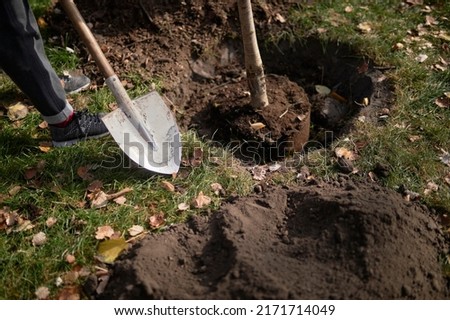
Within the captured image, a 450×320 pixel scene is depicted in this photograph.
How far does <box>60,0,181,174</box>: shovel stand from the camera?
10.00 feet

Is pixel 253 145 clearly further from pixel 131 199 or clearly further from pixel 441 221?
pixel 441 221

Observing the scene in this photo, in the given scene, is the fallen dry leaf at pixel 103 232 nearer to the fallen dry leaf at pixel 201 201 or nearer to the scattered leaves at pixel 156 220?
the scattered leaves at pixel 156 220

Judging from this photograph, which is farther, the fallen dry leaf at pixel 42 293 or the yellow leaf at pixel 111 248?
the yellow leaf at pixel 111 248

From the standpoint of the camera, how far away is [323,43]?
13.5ft

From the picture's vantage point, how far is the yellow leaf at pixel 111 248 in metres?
2.75

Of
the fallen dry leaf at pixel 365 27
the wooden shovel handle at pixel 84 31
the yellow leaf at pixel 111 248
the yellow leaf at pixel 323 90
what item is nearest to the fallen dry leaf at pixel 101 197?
the yellow leaf at pixel 111 248

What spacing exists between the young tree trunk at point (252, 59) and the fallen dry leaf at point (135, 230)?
1.27 metres

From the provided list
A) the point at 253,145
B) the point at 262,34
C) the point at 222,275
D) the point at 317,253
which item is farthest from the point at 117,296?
the point at 262,34

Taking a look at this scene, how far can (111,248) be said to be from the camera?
2.79 meters

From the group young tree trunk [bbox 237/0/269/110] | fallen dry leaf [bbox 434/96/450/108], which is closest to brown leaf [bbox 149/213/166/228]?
young tree trunk [bbox 237/0/269/110]

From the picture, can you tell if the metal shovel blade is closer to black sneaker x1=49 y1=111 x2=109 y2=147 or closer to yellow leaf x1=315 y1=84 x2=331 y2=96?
black sneaker x1=49 y1=111 x2=109 y2=147

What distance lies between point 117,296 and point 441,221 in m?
1.95

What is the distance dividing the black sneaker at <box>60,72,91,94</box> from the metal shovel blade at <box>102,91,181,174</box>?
77 centimetres

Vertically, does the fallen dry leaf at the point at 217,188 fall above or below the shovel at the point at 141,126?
below
